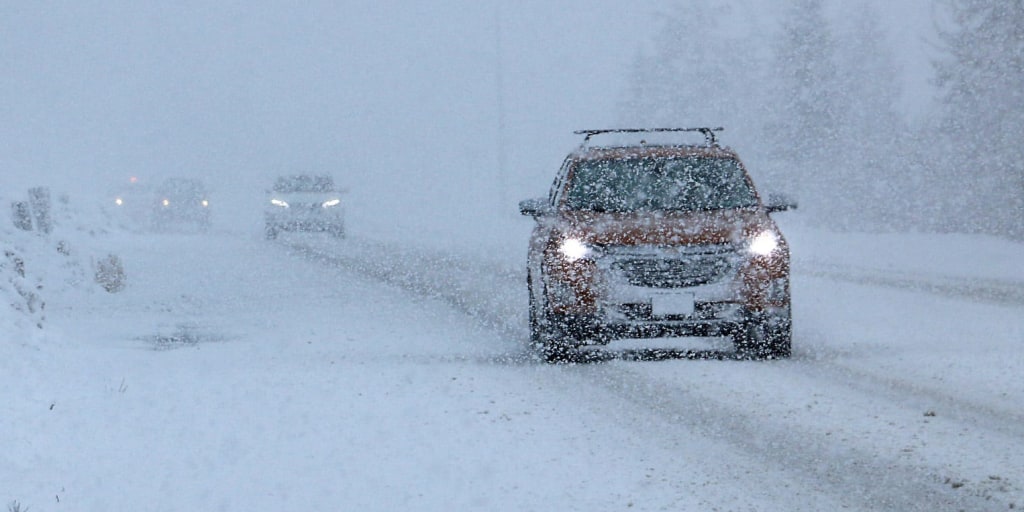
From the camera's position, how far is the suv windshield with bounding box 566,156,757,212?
11156mm

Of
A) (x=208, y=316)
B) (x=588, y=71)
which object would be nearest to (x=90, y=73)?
(x=588, y=71)

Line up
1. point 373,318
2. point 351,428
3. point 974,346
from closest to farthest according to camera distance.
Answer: point 351,428
point 974,346
point 373,318

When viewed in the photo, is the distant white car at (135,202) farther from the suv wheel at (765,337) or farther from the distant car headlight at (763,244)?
the distant car headlight at (763,244)

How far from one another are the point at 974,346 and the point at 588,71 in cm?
12115

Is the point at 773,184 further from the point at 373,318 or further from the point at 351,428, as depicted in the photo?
the point at 351,428

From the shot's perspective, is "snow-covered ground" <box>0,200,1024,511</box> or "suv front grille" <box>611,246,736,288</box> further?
"suv front grille" <box>611,246,736,288</box>

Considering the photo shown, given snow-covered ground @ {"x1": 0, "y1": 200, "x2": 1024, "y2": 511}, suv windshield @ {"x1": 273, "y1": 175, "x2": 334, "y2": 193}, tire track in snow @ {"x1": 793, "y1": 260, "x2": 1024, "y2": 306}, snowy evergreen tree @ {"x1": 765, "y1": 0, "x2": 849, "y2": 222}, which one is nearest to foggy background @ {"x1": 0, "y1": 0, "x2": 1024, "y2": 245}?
snowy evergreen tree @ {"x1": 765, "y1": 0, "x2": 849, "y2": 222}

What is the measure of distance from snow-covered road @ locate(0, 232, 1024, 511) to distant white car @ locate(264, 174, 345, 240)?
19573mm

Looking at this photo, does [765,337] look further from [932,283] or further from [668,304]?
[932,283]

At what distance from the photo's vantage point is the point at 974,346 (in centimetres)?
1119

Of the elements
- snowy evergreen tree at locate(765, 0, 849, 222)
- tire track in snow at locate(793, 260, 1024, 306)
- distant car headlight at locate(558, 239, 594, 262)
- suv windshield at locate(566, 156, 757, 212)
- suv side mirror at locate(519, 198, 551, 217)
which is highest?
snowy evergreen tree at locate(765, 0, 849, 222)

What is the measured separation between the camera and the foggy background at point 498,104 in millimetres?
39875

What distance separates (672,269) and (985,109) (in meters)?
28.5

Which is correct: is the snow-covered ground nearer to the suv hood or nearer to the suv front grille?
the suv front grille
